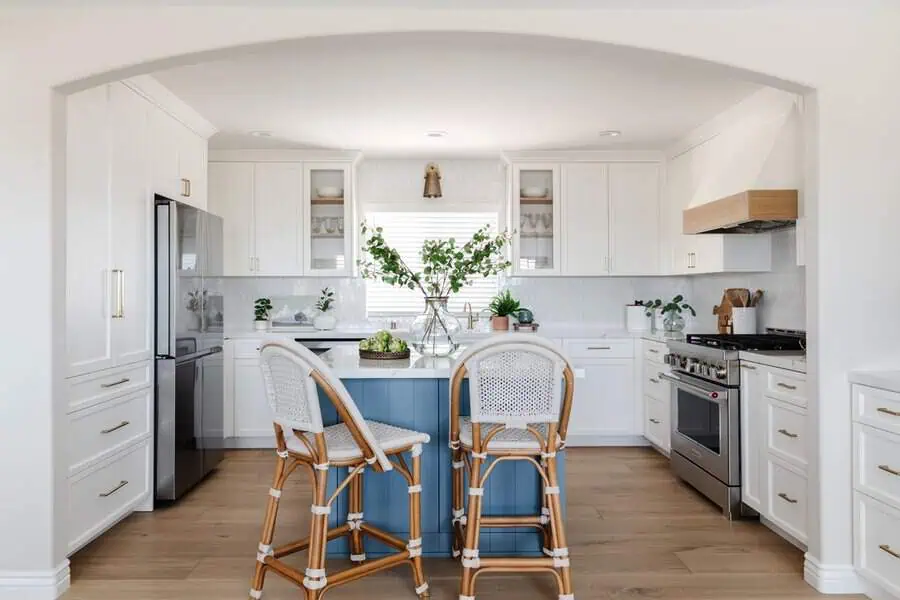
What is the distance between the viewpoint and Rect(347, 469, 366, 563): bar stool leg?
2.97 meters

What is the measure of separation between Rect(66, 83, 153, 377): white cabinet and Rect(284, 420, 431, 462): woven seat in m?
1.21

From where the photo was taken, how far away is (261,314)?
18.9 feet

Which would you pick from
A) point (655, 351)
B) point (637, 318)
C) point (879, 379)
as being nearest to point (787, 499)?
point (879, 379)

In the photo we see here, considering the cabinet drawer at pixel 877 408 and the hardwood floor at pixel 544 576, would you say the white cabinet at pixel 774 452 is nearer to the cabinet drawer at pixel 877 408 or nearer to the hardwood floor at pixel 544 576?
the hardwood floor at pixel 544 576

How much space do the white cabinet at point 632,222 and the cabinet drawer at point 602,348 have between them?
63 cm

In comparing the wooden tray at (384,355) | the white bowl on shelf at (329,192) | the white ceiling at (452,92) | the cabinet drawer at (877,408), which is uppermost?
the white ceiling at (452,92)

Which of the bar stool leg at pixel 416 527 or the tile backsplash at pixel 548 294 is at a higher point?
the tile backsplash at pixel 548 294

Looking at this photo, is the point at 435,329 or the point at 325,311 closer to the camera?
the point at 435,329

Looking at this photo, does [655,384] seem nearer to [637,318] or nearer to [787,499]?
[637,318]

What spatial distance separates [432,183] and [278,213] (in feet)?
4.21

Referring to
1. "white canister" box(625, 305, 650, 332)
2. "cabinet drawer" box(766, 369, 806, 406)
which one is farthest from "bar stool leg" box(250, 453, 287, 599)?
"white canister" box(625, 305, 650, 332)

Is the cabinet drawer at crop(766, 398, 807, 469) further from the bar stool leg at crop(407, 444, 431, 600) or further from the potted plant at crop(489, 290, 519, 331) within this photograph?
the potted plant at crop(489, 290, 519, 331)

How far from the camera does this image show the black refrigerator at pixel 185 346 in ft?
12.6

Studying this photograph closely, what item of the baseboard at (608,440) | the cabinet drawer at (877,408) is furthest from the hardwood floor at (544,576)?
the baseboard at (608,440)
